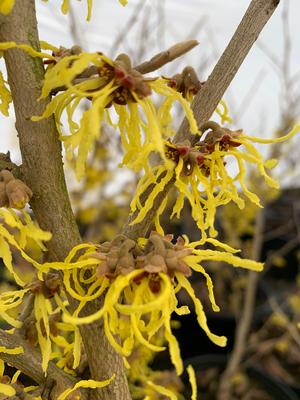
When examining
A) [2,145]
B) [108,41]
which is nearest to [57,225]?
[2,145]

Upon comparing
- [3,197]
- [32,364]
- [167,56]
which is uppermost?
[167,56]

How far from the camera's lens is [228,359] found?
1.99m

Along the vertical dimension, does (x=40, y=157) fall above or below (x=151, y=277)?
above

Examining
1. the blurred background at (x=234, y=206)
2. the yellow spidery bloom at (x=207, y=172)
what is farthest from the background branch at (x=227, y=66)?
the blurred background at (x=234, y=206)

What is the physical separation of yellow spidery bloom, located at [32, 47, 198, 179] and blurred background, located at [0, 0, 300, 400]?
127cm

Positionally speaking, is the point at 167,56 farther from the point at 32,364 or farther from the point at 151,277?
the point at 32,364

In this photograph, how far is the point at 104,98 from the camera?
0.44 m

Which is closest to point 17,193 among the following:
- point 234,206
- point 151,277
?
point 151,277

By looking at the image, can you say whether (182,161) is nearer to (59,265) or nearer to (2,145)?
(59,265)

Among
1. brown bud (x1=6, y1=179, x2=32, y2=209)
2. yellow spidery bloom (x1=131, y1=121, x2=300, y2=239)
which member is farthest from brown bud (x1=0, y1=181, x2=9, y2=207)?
yellow spidery bloom (x1=131, y1=121, x2=300, y2=239)

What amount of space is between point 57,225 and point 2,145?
2447mm

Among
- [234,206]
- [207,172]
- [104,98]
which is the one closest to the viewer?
[104,98]

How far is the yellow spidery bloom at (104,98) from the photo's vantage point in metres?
0.42

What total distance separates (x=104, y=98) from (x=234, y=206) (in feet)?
6.50
